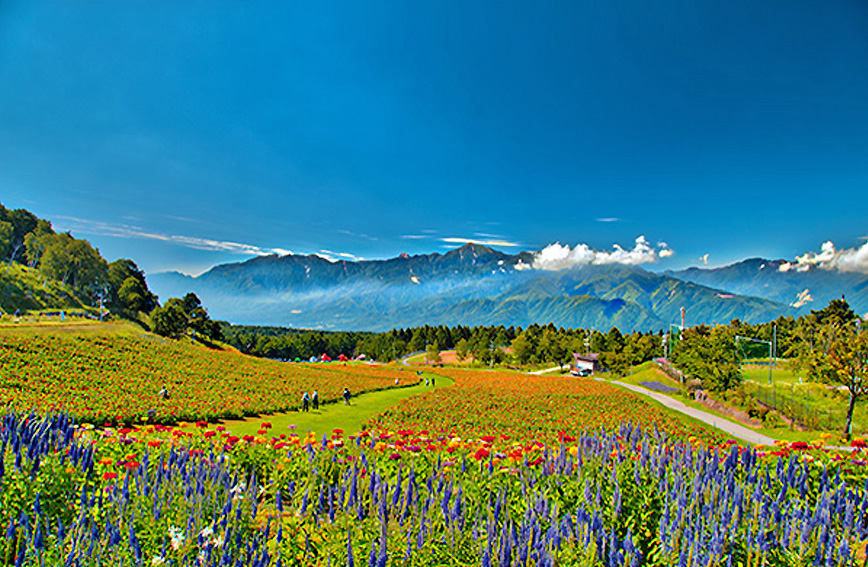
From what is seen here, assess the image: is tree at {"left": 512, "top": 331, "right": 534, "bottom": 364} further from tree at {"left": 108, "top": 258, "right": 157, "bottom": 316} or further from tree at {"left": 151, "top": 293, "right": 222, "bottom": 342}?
tree at {"left": 108, "top": 258, "right": 157, "bottom": 316}

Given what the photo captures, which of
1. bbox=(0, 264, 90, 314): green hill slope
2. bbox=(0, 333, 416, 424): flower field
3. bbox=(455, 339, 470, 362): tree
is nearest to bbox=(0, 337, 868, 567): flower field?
bbox=(0, 333, 416, 424): flower field

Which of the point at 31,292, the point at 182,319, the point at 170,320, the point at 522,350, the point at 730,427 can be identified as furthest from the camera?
the point at 522,350

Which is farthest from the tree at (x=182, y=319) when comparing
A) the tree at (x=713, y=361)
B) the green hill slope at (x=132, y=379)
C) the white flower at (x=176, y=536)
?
the white flower at (x=176, y=536)

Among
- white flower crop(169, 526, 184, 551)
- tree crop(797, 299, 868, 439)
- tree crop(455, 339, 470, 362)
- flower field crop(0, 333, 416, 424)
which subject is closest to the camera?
white flower crop(169, 526, 184, 551)

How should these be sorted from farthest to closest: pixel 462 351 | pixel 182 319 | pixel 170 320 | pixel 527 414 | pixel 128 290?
pixel 462 351, pixel 128 290, pixel 182 319, pixel 170 320, pixel 527 414

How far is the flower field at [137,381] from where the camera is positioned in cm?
1730

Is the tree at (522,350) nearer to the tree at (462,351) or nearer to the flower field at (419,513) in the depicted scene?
the tree at (462,351)

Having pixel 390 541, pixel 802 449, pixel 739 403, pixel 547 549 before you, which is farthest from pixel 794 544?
pixel 739 403

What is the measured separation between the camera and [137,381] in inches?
901

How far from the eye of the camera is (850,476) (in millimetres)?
7109

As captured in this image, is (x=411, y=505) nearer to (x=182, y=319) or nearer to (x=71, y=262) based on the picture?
(x=182, y=319)

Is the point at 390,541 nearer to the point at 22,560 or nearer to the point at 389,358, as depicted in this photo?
the point at 22,560

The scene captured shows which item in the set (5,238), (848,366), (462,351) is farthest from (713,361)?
(5,238)

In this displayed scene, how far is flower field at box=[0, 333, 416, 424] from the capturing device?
56.7ft
